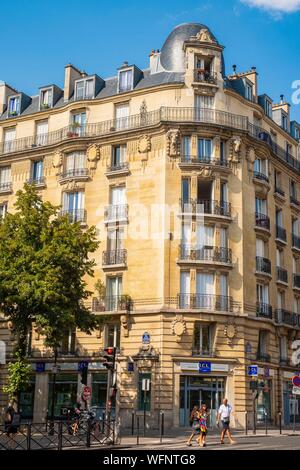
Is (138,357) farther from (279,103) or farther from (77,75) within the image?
(279,103)

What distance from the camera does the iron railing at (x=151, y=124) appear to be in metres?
36.2

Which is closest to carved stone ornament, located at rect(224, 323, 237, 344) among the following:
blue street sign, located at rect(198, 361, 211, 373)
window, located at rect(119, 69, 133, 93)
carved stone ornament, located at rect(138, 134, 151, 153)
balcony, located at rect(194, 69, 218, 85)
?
blue street sign, located at rect(198, 361, 211, 373)

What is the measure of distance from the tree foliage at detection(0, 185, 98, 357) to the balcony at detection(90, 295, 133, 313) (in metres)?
4.54

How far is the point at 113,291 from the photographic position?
3541 cm

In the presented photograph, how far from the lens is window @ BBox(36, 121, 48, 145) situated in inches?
1587

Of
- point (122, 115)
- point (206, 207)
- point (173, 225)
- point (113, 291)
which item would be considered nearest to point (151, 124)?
point (122, 115)

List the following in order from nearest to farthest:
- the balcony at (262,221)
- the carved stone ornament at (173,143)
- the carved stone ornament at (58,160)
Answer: the carved stone ornament at (173,143) < the balcony at (262,221) < the carved stone ornament at (58,160)

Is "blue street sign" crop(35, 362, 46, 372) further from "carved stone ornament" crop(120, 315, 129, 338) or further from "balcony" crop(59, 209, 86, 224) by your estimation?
"balcony" crop(59, 209, 86, 224)

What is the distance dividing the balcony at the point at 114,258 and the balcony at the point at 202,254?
130 inches

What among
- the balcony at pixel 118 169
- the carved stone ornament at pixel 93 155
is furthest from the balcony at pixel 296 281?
the carved stone ornament at pixel 93 155

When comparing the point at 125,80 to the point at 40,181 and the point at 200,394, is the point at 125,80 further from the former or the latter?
the point at 200,394

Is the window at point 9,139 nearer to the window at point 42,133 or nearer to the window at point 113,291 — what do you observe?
the window at point 42,133

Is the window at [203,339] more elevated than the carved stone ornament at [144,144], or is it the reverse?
the carved stone ornament at [144,144]

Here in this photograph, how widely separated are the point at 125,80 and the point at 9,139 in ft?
29.2
